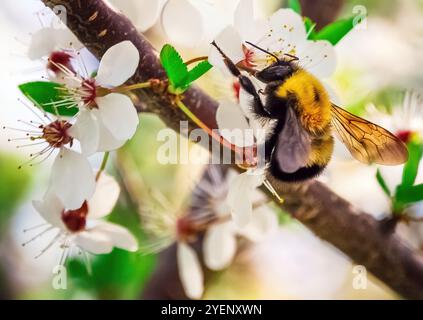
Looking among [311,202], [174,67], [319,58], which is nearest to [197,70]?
[174,67]

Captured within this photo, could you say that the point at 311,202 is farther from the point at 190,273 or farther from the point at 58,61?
the point at 58,61

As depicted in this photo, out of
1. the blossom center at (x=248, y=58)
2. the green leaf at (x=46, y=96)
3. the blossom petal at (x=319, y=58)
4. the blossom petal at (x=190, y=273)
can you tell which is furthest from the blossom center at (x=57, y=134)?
the blossom petal at (x=190, y=273)

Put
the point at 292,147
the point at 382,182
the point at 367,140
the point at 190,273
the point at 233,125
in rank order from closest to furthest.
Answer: the point at 292,147 → the point at 233,125 → the point at 367,140 → the point at 382,182 → the point at 190,273

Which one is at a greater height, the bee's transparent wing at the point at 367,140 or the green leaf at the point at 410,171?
the bee's transparent wing at the point at 367,140

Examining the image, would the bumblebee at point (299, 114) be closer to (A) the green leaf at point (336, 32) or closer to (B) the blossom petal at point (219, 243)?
(A) the green leaf at point (336, 32)

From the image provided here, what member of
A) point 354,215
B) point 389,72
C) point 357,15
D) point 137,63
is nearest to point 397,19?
point 389,72

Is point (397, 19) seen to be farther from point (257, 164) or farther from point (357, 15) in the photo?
point (257, 164)

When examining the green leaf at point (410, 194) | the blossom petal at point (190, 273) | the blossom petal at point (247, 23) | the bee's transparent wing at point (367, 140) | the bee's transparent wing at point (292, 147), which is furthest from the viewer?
the blossom petal at point (190, 273)
